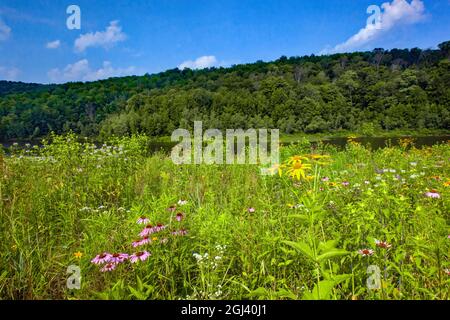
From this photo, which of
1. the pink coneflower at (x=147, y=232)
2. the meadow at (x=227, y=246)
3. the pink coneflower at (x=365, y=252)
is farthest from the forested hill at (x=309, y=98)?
the pink coneflower at (x=365, y=252)

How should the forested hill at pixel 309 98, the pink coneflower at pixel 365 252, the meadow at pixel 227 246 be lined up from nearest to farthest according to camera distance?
1. the meadow at pixel 227 246
2. the pink coneflower at pixel 365 252
3. the forested hill at pixel 309 98

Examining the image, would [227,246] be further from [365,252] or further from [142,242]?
[365,252]

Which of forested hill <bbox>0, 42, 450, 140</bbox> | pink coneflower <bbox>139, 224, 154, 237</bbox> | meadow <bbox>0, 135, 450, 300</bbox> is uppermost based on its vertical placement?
forested hill <bbox>0, 42, 450, 140</bbox>

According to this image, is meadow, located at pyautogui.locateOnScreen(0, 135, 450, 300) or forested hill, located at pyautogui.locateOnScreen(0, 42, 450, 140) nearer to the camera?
meadow, located at pyautogui.locateOnScreen(0, 135, 450, 300)

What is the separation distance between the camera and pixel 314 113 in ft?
200

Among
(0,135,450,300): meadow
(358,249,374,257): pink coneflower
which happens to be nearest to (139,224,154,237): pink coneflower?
(0,135,450,300): meadow

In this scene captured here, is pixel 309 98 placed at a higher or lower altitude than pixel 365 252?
higher

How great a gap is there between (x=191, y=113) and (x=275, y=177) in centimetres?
5914

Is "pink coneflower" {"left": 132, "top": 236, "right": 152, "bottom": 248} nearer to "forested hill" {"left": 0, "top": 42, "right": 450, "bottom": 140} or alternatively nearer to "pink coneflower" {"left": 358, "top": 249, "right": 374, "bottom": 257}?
"pink coneflower" {"left": 358, "top": 249, "right": 374, "bottom": 257}

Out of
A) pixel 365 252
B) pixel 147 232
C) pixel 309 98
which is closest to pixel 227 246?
pixel 147 232

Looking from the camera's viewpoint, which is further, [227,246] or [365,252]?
[227,246]

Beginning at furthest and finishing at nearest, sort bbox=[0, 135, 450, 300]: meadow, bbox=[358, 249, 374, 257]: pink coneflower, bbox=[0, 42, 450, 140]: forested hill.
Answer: bbox=[0, 42, 450, 140]: forested hill, bbox=[358, 249, 374, 257]: pink coneflower, bbox=[0, 135, 450, 300]: meadow

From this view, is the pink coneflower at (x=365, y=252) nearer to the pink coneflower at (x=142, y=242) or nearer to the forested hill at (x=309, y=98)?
the pink coneflower at (x=142, y=242)
